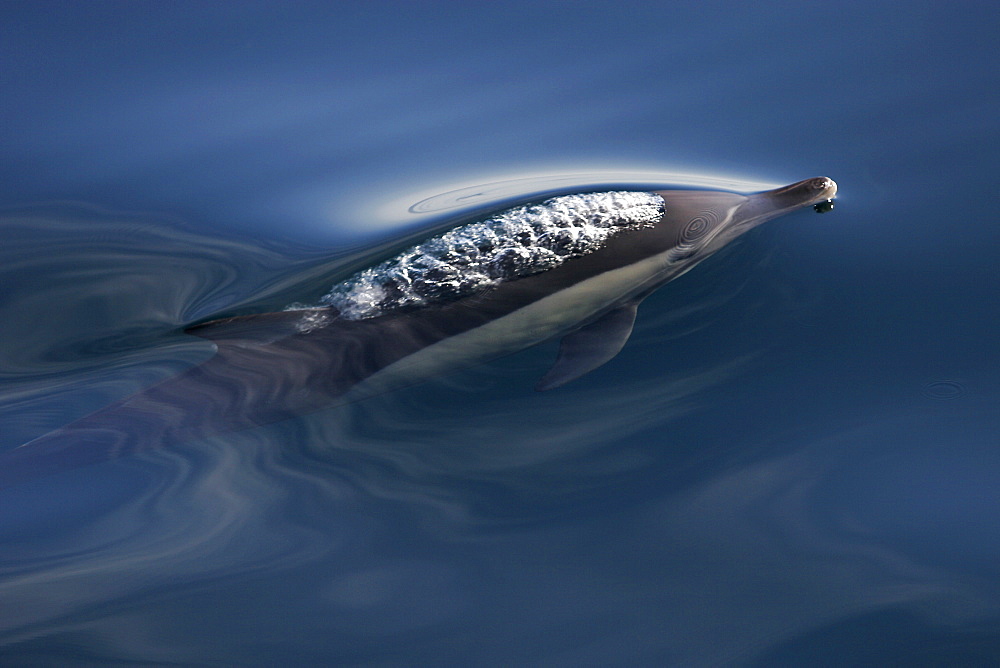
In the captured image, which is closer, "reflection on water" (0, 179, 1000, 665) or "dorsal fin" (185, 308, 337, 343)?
"reflection on water" (0, 179, 1000, 665)

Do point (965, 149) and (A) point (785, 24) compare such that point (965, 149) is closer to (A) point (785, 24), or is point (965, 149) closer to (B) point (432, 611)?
(A) point (785, 24)

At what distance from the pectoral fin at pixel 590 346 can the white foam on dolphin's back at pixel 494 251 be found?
0.38 meters

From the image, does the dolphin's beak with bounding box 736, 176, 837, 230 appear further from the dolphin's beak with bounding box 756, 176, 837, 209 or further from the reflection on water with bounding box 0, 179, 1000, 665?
the reflection on water with bounding box 0, 179, 1000, 665

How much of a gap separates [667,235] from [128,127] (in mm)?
4024

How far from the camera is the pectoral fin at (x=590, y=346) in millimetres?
4039

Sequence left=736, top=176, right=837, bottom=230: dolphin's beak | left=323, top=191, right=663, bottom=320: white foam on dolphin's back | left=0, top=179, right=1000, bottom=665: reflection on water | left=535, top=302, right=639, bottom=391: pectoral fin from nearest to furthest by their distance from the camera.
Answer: left=0, top=179, right=1000, bottom=665: reflection on water
left=535, top=302, right=639, bottom=391: pectoral fin
left=323, top=191, right=663, bottom=320: white foam on dolphin's back
left=736, top=176, right=837, bottom=230: dolphin's beak

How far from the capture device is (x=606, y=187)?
5125 mm

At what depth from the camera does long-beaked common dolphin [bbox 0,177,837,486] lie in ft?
12.8

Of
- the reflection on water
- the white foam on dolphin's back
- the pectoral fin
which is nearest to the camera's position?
the reflection on water

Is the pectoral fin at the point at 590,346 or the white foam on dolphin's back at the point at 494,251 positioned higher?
the white foam on dolphin's back at the point at 494,251

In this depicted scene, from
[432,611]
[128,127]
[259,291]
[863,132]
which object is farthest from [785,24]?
[432,611]

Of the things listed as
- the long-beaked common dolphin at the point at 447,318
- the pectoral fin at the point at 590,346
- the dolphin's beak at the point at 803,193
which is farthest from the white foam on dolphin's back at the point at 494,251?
the dolphin's beak at the point at 803,193

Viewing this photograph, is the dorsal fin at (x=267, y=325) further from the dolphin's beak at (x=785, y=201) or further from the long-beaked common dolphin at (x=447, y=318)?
the dolphin's beak at (x=785, y=201)

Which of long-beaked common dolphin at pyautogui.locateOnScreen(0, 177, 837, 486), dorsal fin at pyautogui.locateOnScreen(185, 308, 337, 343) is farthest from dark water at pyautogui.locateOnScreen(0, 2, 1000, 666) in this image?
dorsal fin at pyautogui.locateOnScreen(185, 308, 337, 343)
